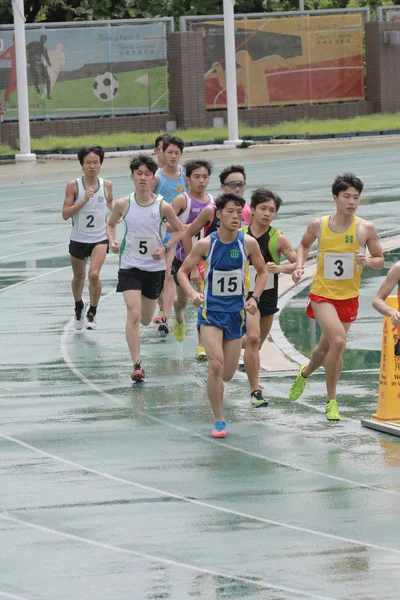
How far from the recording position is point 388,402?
12219 millimetres

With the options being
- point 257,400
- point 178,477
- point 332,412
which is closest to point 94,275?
point 257,400

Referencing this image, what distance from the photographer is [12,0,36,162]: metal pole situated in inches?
1566

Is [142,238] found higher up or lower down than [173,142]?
lower down

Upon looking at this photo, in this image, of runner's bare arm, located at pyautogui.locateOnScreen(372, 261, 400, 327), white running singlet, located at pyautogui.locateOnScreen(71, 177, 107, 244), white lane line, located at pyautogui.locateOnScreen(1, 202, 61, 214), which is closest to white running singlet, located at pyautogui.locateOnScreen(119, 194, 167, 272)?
Result: white running singlet, located at pyautogui.locateOnScreen(71, 177, 107, 244)

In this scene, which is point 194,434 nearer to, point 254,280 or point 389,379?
point 254,280

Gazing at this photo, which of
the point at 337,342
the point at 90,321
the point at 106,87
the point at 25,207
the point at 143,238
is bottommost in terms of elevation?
the point at 90,321

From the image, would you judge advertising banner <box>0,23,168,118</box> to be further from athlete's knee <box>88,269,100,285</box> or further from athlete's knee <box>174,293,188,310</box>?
athlete's knee <box>174,293,188,310</box>

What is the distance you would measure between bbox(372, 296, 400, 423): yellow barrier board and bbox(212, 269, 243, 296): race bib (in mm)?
1301

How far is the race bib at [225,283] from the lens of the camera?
12.2 m

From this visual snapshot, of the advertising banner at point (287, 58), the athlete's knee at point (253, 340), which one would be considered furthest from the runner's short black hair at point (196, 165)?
the advertising banner at point (287, 58)

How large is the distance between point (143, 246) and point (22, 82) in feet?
87.5

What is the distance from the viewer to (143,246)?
48.1 ft

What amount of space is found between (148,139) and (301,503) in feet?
113

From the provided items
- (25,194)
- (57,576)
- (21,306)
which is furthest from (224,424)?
(25,194)
